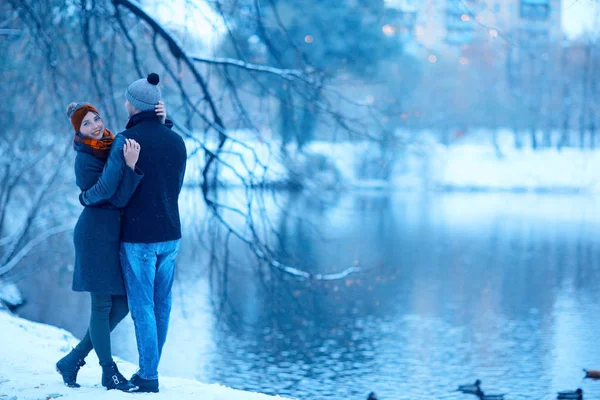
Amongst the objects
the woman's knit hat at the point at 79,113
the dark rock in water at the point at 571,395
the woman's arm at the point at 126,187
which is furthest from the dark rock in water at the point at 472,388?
the woman's knit hat at the point at 79,113

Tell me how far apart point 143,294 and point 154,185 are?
1.64 ft

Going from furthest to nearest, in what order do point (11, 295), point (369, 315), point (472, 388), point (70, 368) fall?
point (11, 295) < point (369, 315) < point (472, 388) < point (70, 368)

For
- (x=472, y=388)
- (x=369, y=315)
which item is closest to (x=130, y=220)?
(x=472, y=388)

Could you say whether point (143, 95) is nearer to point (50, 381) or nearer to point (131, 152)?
point (131, 152)

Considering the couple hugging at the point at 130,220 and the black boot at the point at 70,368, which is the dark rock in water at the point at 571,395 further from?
the black boot at the point at 70,368

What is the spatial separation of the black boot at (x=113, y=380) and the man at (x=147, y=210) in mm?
42

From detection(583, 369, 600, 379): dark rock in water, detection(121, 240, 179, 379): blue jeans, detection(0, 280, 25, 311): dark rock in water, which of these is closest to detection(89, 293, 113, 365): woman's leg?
detection(121, 240, 179, 379): blue jeans

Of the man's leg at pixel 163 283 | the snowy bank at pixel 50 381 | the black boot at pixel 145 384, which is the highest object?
the man's leg at pixel 163 283

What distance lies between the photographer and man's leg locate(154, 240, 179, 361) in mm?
4102

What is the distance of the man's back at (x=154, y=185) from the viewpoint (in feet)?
13.1

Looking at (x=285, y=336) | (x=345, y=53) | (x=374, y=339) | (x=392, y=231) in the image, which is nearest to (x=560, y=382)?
(x=374, y=339)

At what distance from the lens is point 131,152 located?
3898 millimetres

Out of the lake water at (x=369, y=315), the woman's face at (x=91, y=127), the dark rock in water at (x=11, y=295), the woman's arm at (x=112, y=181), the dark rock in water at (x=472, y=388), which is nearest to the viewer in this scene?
the woman's arm at (x=112, y=181)

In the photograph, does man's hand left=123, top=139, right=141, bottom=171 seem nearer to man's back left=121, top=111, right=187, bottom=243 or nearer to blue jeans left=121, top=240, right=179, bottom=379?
man's back left=121, top=111, right=187, bottom=243
